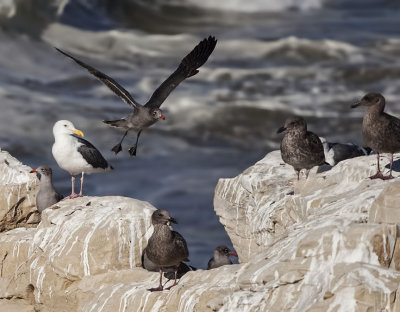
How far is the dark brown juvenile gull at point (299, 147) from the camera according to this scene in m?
11.9

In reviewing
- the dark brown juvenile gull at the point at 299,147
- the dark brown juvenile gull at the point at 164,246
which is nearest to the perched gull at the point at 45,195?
the dark brown juvenile gull at the point at 164,246

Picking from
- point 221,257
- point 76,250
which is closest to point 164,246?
point 76,250

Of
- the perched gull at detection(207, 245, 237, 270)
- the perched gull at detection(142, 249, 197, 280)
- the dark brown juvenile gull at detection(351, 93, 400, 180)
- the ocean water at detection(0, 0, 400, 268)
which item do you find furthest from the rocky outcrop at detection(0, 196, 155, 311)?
the ocean water at detection(0, 0, 400, 268)

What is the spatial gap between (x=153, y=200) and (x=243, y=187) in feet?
40.8

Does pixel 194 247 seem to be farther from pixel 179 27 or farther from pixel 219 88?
pixel 179 27

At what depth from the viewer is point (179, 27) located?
52625 mm

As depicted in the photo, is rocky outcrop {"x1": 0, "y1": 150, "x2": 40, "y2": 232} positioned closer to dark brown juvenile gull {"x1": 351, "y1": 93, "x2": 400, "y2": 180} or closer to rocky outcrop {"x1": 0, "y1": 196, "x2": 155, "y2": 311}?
rocky outcrop {"x1": 0, "y1": 196, "x2": 155, "y2": 311}

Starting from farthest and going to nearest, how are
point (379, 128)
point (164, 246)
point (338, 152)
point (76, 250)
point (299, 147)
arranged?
point (338, 152)
point (299, 147)
point (76, 250)
point (164, 246)
point (379, 128)

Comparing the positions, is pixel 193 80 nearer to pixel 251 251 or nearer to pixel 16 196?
pixel 16 196

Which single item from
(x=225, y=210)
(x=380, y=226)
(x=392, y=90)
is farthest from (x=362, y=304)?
(x=392, y=90)

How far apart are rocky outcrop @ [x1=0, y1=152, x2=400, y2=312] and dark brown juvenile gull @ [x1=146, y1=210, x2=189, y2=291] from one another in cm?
28

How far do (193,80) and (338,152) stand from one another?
1099 inches

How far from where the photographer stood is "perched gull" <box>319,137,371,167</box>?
13.9 m

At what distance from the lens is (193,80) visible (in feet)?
137
